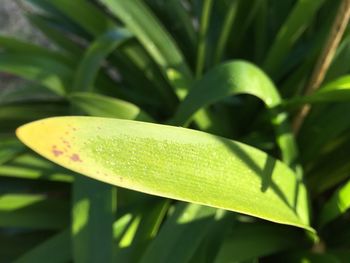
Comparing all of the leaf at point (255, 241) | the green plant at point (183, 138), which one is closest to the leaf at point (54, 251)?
the green plant at point (183, 138)

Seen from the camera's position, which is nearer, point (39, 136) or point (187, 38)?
point (39, 136)

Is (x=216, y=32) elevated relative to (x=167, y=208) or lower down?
elevated

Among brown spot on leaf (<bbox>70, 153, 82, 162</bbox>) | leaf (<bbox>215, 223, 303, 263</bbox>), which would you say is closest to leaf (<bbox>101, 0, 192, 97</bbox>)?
leaf (<bbox>215, 223, 303, 263</bbox>)

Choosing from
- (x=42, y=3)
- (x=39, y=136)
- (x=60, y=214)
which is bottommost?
(x=60, y=214)

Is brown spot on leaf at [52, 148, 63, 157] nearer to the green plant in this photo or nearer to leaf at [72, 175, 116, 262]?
the green plant

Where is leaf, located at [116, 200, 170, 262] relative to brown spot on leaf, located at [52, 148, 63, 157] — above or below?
below

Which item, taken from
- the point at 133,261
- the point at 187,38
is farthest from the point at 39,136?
the point at 187,38

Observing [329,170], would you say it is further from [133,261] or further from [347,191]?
[133,261]
